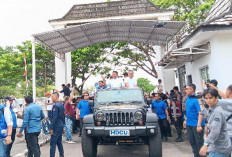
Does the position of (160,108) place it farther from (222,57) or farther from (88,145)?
(88,145)

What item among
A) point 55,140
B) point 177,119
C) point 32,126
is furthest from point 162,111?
point 32,126

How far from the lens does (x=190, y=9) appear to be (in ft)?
66.1

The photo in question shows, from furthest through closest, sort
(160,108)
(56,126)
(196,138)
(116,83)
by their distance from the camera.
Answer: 1. (116,83)
2. (160,108)
3. (56,126)
4. (196,138)

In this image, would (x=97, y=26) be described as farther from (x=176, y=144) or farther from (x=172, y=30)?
(x=176, y=144)

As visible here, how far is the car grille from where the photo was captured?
5645 millimetres

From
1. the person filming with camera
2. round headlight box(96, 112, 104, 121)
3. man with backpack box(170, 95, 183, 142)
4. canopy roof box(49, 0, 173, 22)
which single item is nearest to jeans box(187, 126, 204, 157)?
the person filming with camera

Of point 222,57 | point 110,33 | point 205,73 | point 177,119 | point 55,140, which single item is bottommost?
point 55,140

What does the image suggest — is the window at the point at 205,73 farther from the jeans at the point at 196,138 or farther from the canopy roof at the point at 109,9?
the jeans at the point at 196,138

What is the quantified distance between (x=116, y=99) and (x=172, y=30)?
22.0ft

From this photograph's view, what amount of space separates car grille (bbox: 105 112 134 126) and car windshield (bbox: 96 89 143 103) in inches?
37.1

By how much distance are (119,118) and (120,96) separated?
48.3 inches

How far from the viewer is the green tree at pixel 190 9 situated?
60.9ft

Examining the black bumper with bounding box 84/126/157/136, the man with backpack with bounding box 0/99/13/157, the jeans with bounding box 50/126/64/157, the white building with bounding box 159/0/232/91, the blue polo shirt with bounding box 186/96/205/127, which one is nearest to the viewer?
the man with backpack with bounding box 0/99/13/157

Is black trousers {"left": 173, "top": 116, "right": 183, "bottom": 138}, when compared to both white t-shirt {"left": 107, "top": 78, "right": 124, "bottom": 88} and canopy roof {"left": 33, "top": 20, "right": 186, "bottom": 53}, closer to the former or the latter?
white t-shirt {"left": 107, "top": 78, "right": 124, "bottom": 88}
